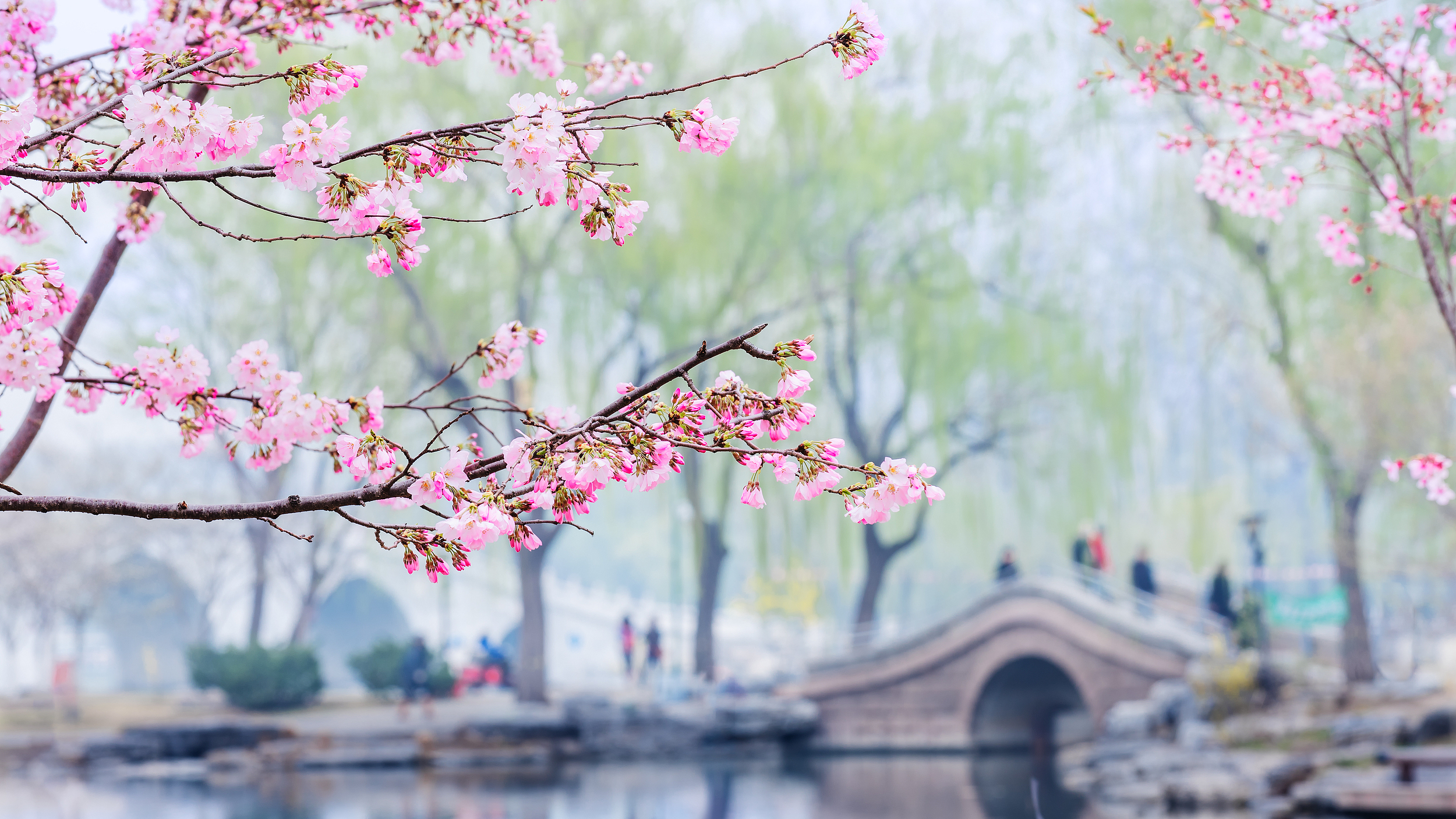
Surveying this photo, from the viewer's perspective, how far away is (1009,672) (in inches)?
750

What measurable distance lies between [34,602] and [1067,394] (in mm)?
18462

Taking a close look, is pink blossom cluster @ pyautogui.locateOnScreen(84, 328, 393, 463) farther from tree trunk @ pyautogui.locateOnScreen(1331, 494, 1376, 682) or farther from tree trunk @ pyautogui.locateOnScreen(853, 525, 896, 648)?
tree trunk @ pyautogui.locateOnScreen(853, 525, 896, 648)

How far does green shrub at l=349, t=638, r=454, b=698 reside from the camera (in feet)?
A: 68.1

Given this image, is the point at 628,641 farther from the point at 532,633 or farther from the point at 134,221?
the point at 134,221

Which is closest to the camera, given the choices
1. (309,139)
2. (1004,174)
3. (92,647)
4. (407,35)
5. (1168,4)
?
(309,139)

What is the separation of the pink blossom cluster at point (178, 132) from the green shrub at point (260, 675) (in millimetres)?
18231

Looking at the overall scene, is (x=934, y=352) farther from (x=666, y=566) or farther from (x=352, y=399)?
(x=666, y=566)

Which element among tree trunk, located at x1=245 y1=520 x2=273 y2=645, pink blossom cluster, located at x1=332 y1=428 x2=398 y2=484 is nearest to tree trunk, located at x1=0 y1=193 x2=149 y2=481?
pink blossom cluster, located at x1=332 y1=428 x2=398 y2=484

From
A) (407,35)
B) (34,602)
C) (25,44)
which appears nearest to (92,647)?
(34,602)

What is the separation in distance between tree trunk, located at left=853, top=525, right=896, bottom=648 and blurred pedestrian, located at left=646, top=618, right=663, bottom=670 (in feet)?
10.6

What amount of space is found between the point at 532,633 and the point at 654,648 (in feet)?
9.23

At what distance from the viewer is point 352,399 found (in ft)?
10.4

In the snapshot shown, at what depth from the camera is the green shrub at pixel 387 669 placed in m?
20.8

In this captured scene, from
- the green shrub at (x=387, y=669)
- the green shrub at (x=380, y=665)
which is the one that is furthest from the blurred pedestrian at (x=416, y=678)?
the green shrub at (x=380, y=665)
